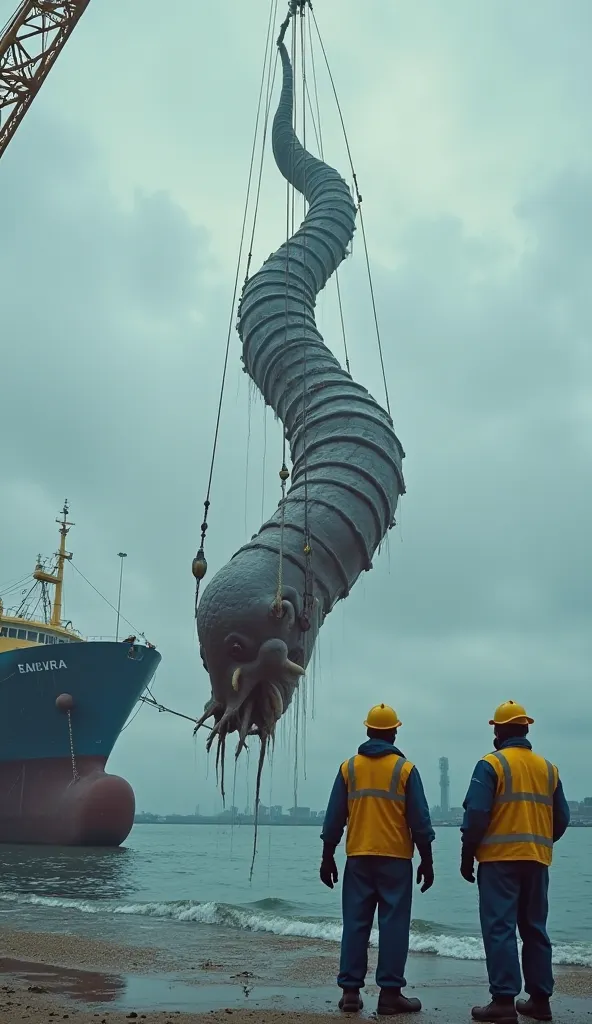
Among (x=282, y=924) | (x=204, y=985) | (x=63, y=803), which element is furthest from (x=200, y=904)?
(x=63, y=803)

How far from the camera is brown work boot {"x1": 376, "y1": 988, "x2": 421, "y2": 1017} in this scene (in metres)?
4.80

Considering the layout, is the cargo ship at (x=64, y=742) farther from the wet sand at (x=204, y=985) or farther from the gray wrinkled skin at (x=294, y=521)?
the gray wrinkled skin at (x=294, y=521)

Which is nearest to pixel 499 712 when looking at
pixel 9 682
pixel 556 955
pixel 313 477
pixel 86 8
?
pixel 313 477

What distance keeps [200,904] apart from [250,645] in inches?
447

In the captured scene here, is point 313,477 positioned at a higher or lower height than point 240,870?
higher

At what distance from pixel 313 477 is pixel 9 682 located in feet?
99.8

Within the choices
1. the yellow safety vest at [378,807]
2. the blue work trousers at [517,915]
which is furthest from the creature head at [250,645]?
the blue work trousers at [517,915]

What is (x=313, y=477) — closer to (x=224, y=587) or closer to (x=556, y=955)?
(x=224, y=587)

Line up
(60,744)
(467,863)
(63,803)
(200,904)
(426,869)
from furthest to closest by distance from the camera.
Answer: (60,744) → (63,803) → (200,904) → (426,869) → (467,863)

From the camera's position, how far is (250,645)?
177 inches

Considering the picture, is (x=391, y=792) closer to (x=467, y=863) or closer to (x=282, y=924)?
(x=467, y=863)

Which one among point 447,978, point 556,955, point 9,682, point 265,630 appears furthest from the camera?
point 9,682

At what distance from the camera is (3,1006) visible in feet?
16.5

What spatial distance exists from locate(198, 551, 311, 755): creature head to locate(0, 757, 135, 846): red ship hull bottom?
92.1 feet
